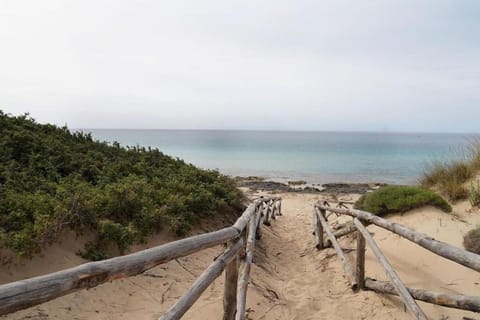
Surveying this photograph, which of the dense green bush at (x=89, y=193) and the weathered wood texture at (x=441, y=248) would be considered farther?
the dense green bush at (x=89, y=193)

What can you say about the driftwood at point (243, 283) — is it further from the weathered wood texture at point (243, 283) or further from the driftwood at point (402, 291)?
the driftwood at point (402, 291)

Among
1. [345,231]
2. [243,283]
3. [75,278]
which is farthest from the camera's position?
[345,231]

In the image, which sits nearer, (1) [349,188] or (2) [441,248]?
(2) [441,248]

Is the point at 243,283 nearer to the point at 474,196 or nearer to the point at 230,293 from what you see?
the point at 230,293

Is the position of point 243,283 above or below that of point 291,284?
above

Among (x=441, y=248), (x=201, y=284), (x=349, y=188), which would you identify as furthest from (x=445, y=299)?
(x=349, y=188)

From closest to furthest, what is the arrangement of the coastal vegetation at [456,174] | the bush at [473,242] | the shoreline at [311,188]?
the bush at [473,242] → the coastal vegetation at [456,174] → the shoreline at [311,188]

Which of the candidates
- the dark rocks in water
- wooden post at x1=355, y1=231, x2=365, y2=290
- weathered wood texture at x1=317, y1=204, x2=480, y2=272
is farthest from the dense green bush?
the dark rocks in water

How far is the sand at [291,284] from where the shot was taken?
3672mm

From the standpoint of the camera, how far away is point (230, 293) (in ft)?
11.4

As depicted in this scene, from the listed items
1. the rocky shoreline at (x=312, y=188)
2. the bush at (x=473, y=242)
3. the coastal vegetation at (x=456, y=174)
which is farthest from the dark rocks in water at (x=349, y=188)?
the bush at (x=473, y=242)

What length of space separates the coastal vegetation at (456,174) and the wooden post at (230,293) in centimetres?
593

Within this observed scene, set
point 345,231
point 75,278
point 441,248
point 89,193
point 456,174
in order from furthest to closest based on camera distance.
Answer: point 456,174 → point 345,231 → point 89,193 → point 441,248 → point 75,278

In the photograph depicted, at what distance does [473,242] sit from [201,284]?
4549 millimetres
